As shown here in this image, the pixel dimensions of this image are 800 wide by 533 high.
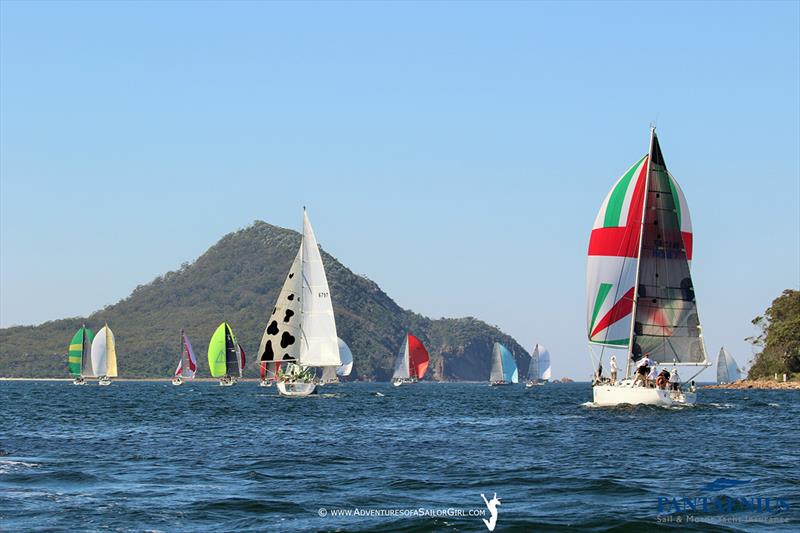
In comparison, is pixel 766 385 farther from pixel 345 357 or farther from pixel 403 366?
pixel 403 366

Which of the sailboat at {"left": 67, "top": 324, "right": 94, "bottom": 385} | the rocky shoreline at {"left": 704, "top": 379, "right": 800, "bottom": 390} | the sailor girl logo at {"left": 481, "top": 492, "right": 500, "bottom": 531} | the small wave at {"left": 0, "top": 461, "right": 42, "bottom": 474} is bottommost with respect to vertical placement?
the sailor girl logo at {"left": 481, "top": 492, "right": 500, "bottom": 531}

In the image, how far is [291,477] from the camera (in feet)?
104

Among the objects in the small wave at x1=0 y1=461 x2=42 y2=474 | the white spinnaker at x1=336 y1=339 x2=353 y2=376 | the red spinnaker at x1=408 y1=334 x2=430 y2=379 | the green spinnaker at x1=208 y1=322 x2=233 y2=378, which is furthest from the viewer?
the red spinnaker at x1=408 y1=334 x2=430 y2=379

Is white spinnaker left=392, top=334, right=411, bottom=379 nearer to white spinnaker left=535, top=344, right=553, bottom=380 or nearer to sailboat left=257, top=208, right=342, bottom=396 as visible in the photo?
white spinnaker left=535, top=344, right=553, bottom=380

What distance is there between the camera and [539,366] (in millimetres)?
193000

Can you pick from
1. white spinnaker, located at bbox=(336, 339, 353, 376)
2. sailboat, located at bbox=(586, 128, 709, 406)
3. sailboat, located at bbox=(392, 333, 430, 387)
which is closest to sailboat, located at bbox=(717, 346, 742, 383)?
sailboat, located at bbox=(392, 333, 430, 387)

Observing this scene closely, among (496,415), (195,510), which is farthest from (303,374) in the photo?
(195,510)

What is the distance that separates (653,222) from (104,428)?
3109 centimetres

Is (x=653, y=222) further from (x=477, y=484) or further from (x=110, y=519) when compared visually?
(x=110, y=519)

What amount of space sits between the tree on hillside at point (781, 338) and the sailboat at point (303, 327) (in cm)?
6719

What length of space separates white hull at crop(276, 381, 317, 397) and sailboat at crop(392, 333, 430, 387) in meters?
92.1

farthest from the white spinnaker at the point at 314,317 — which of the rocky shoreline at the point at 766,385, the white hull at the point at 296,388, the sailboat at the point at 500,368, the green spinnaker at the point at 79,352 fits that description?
the sailboat at the point at 500,368

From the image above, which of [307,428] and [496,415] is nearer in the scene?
[307,428]

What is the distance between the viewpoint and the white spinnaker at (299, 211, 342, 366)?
85688 mm
